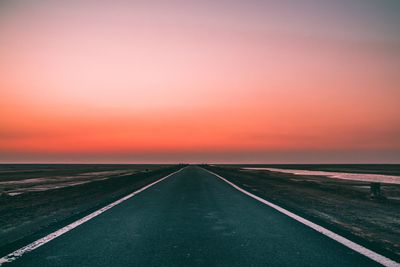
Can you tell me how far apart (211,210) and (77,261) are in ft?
17.3

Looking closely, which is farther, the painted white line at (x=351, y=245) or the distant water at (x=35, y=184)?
the distant water at (x=35, y=184)

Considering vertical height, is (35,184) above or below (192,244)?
below

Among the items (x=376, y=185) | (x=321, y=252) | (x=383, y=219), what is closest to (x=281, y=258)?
(x=321, y=252)

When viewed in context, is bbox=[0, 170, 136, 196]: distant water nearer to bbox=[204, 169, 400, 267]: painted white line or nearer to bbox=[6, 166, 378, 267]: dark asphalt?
bbox=[6, 166, 378, 267]: dark asphalt

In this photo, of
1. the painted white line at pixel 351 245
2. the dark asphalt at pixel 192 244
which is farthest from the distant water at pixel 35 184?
the painted white line at pixel 351 245

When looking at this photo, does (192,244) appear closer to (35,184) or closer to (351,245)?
(351,245)

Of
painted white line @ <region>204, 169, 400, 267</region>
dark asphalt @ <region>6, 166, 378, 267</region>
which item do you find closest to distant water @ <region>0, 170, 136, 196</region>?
dark asphalt @ <region>6, 166, 378, 267</region>

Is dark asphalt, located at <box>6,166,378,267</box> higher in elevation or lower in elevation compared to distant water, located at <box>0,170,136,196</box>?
higher

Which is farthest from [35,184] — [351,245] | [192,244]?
[351,245]

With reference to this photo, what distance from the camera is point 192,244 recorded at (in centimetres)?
514

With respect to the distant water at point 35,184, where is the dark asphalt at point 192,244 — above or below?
above

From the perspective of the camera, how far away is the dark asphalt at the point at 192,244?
4.23 m

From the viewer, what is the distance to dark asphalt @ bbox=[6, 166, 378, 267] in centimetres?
423

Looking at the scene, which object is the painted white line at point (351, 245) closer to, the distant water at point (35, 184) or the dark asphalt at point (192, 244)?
the dark asphalt at point (192, 244)
